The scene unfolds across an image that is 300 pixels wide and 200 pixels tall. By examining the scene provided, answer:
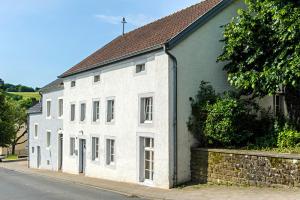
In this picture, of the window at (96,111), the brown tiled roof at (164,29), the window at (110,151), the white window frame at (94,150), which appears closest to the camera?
the brown tiled roof at (164,29)

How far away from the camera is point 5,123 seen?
67.8m

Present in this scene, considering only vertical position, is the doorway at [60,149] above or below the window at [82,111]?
below

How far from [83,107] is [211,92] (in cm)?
1213

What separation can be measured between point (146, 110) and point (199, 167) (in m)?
4.48

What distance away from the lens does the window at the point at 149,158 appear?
21.1m

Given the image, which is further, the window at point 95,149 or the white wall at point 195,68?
the window at point 95,149

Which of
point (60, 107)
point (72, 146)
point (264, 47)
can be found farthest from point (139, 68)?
point (60, 107)

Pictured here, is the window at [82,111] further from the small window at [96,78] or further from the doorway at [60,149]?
the doorway at [60,149]

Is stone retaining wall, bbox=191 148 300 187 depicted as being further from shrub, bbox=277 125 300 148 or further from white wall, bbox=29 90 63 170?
white wall, bbox=29 90 63 170

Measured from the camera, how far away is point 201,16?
20.0m

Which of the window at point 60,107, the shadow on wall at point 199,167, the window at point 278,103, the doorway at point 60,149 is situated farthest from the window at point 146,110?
the doorway at point 60,149

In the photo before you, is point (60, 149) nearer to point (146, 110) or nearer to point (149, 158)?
point (146, 110)

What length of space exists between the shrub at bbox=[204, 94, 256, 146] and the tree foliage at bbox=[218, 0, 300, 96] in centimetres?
105

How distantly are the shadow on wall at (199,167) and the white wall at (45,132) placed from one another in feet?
61.7
